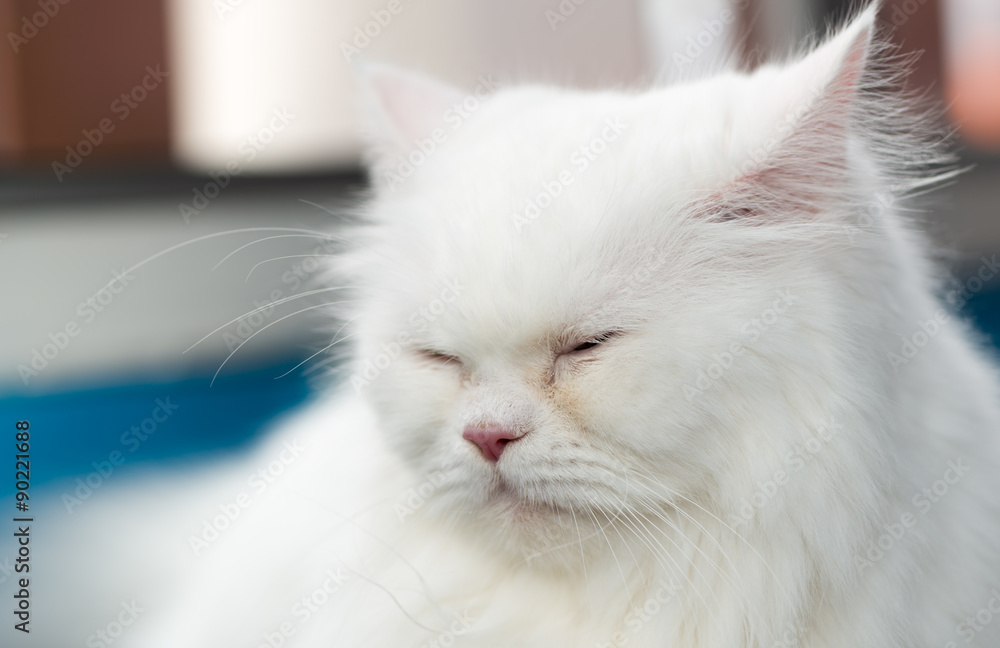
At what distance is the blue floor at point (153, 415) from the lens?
6.31 ft

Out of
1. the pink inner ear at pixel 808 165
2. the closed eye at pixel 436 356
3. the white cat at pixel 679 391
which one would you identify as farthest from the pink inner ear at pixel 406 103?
the pink inner ear at pixel 808 165

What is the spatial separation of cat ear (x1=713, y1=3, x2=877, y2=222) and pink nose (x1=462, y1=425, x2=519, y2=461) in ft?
1.04

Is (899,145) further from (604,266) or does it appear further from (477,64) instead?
(477,64)

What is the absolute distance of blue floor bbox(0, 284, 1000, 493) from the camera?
1.92 meters

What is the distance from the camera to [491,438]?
80 centimetres

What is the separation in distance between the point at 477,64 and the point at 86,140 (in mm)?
1758

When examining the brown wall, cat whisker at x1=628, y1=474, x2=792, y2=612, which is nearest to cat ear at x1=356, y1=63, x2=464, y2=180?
cat whisker at x1=628, y1=474, x2=792, y2=612

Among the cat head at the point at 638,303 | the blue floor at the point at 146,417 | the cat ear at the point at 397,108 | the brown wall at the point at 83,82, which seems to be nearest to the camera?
the cat head at the point at 638,303

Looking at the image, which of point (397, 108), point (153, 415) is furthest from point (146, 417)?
point (397, 108)

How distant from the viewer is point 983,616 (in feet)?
2.96

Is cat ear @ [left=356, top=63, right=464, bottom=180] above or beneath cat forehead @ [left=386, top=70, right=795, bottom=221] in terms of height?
above

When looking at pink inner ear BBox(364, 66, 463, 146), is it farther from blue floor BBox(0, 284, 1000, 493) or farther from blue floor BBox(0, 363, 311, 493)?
blue floor BBox(0, 363, 311, 493)

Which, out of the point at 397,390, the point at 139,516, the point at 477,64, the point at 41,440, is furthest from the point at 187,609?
the point at 477,64

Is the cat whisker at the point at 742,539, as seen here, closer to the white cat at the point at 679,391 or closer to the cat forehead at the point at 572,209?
the white cat at the point at 679,391
